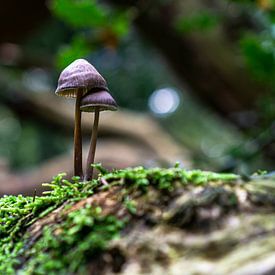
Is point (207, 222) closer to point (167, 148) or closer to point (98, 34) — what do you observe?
point (98, 34)

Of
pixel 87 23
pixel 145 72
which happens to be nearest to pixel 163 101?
pixel 145 72

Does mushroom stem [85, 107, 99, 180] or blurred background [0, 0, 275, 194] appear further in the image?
blurred background [0, 0, 275, 194]

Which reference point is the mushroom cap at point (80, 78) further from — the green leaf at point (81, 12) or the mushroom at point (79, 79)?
the green leaf at point (81, 12)

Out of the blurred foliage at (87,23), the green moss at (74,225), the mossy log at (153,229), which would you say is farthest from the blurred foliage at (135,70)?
the mossy log at (153,229)

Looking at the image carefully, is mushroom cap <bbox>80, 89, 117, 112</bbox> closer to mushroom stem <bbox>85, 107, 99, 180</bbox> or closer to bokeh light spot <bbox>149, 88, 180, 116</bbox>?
mushroom stem <bbox>85, 107, 99, 180</bbox>

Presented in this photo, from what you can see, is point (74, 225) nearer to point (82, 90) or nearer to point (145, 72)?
point (82, 90)

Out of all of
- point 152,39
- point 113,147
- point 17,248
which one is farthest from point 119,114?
point 17,248

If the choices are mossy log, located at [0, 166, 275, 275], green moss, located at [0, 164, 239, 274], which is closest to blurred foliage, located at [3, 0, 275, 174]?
green moss, located at [0, 164, 239, 274]
